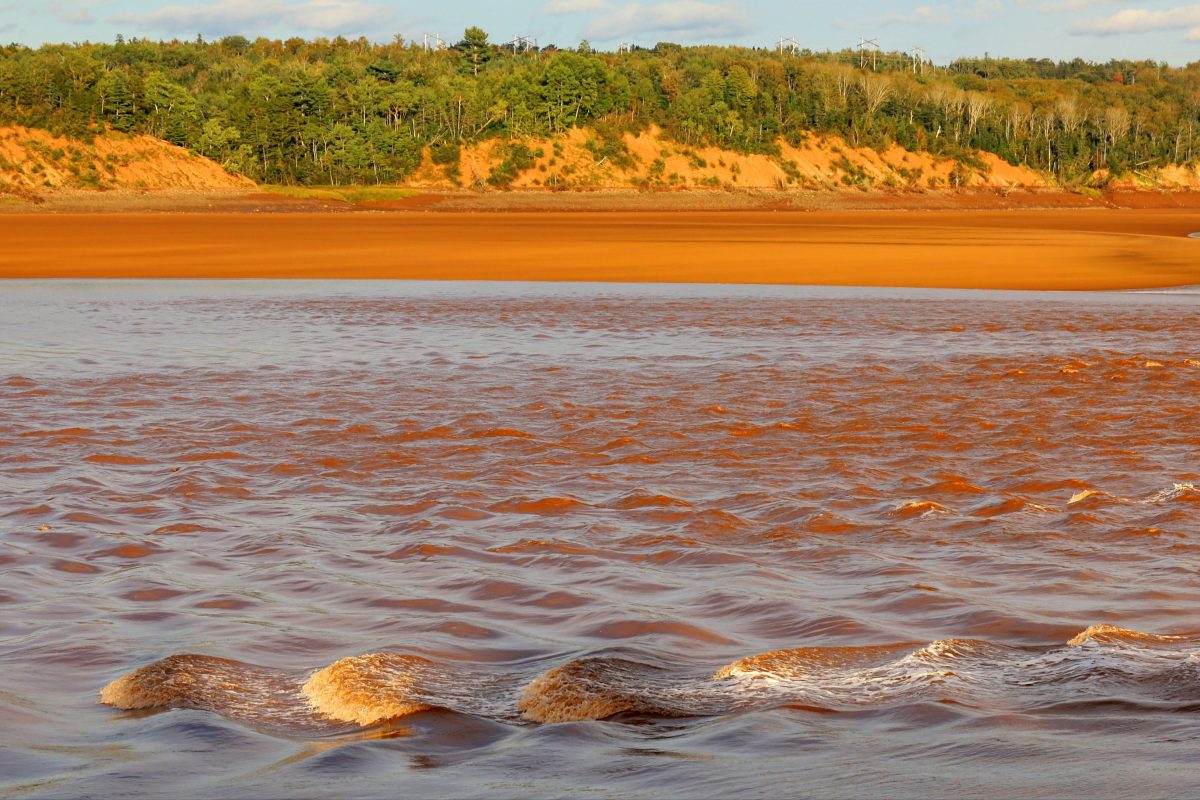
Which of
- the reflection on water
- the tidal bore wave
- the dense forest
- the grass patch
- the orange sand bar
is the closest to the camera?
the reflection on water

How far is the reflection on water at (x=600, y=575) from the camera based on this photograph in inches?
141

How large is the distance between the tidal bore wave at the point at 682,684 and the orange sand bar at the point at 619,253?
20.2 metres

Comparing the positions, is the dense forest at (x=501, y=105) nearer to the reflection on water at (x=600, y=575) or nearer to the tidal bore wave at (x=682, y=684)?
the reflection on water at (x=600, y=575)

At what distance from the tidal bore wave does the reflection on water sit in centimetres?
2

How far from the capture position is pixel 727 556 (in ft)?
20.3

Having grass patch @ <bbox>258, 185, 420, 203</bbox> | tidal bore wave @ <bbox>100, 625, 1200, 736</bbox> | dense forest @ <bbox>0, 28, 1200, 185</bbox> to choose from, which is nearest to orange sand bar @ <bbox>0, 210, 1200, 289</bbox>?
tidal bore wave @ <bbox>100, 625, 1200, 736</bbox>

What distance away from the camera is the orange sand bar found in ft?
85.4

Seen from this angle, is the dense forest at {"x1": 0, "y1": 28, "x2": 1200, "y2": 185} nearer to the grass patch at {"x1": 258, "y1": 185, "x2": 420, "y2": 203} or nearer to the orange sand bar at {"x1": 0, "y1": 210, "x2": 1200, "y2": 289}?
the grass patch at {"x1": 258, "y1": 185, "x2": 420, "y2": 203}

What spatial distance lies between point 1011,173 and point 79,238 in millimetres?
88633

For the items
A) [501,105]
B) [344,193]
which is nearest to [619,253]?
[344,193]

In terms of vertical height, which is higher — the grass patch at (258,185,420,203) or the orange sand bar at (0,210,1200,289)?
the grass patch at (258,185,420,203)

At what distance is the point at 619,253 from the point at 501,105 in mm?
69832

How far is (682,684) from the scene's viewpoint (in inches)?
169

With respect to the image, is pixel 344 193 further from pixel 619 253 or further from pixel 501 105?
pixel 619 253
